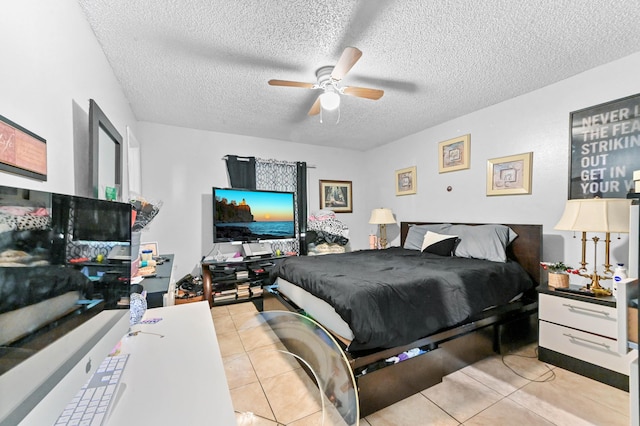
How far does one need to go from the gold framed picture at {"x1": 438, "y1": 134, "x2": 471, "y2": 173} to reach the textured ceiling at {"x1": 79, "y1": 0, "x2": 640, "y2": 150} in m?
0.47

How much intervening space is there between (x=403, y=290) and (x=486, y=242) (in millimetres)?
1607

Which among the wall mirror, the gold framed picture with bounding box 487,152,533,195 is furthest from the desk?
the gold framed picture with bounding box 487,152,533,195

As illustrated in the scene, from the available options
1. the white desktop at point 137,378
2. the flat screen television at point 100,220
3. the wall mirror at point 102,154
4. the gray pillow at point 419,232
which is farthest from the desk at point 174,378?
the gray pillow at point 419,232

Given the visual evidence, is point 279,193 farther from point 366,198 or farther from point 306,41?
point 306,41

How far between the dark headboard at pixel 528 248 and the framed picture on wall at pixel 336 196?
264 centimetres

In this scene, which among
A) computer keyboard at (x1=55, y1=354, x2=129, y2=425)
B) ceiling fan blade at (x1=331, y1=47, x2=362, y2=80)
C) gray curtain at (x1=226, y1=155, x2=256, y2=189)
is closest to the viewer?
computer keyboard at (x1=55, y1=354, x2=129, y2=425)

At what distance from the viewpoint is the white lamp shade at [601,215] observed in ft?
6.26

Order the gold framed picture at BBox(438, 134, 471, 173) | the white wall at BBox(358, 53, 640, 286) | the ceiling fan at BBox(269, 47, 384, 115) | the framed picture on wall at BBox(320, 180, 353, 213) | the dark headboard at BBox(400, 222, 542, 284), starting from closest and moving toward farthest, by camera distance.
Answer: the ceiling fan at BBox(269, 47, 384, 115) < the white wall at BBox(358, 53, 640, 286) < the dark headboard at BBox(400, 222, 542, 284) < the gold framed picture at BBox(438, 134, 471, 173) < the framed picture on wall at BBox(320, 180, 353, 213)

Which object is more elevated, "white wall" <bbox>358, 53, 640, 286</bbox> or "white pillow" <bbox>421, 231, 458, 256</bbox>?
"white wall" <bbox>358, 53, 640, 286</bbox>

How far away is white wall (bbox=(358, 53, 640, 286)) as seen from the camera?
2338mm

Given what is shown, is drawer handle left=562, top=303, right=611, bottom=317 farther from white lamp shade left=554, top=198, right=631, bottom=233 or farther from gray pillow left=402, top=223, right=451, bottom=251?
gray pillow left=402, top=223, right=451, bottom=251

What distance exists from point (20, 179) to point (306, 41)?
179 cm

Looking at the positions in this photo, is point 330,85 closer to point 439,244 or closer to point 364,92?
point 364,92

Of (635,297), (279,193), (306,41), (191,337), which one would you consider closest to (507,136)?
(306,41)
